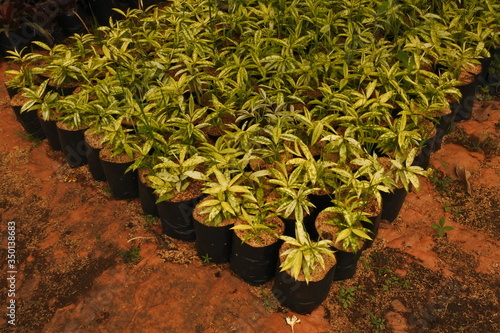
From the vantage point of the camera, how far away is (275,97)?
3.23m

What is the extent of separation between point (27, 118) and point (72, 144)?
681mm

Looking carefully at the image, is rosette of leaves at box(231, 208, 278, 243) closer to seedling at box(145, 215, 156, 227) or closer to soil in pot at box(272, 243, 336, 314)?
soil in pot at box(272, 243, 336, 314)

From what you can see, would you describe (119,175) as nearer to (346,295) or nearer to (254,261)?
(254,261)

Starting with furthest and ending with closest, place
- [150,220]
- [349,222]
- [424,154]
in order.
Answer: [424,154] < [150,220] < [349,222]

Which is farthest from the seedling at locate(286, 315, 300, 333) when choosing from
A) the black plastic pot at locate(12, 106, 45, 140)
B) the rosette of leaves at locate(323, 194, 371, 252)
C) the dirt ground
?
the black plastic pot at locate(12, 106, 45, 140)

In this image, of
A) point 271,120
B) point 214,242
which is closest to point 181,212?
point 214,242

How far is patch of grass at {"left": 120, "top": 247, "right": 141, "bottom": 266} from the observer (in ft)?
9.89

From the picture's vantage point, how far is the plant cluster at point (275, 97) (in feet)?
9.09

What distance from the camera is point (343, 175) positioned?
271cm

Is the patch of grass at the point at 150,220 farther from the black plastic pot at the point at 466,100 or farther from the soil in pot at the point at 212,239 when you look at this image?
the black plastic pot at the point at 466,100

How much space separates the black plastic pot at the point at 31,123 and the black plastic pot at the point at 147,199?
142 centimetres

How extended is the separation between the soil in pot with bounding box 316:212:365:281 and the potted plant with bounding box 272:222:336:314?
69 mm

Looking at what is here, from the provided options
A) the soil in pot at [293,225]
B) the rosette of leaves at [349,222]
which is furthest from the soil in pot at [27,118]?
the rosette of leaves at [349,222]

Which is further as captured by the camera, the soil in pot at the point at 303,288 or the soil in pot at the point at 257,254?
the soil in pot at the point at 257,254
